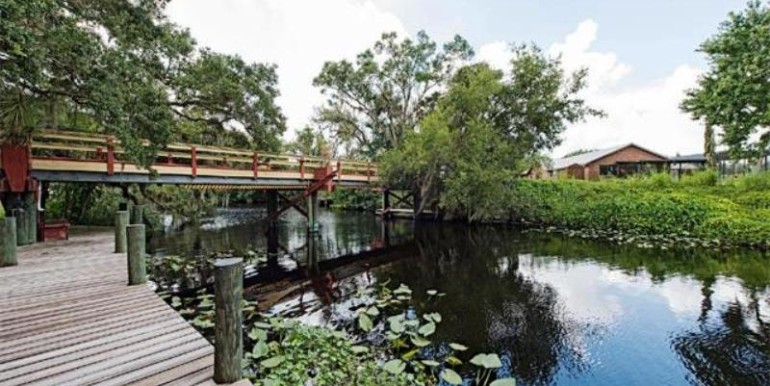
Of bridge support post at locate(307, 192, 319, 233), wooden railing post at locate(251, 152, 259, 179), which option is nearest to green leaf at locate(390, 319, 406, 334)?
wooden railing post at locate(251, 152, 259, 179)

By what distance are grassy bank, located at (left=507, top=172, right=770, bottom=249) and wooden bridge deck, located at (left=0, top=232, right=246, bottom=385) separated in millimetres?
18071

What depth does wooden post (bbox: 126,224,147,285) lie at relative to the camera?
5289 mm

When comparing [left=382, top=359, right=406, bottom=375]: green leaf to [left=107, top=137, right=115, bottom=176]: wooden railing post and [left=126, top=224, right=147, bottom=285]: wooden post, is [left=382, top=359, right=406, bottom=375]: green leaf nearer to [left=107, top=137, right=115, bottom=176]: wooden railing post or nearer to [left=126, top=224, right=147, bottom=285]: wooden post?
[left=126, top=224, right=147, bottom=285]: wooden post

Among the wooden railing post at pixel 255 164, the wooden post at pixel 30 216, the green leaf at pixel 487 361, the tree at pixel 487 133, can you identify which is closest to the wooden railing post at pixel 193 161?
the wooden railing post at pixel 255 164

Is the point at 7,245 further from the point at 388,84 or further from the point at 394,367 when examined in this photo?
the point at 388,84

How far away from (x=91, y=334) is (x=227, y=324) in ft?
5.99

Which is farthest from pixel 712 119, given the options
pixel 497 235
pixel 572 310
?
pixel 572 310

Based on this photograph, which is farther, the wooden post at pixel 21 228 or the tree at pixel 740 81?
the tree at pixel 740 81

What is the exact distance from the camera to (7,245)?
21.4ft

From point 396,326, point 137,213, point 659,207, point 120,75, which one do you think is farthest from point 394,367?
point 659,207

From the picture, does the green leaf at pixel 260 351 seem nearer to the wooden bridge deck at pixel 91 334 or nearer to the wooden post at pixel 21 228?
the wooden bridge deck at pixel 91 334

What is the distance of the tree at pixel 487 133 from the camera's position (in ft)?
66.0

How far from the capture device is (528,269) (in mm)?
11562

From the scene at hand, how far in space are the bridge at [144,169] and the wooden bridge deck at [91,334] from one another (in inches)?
130
